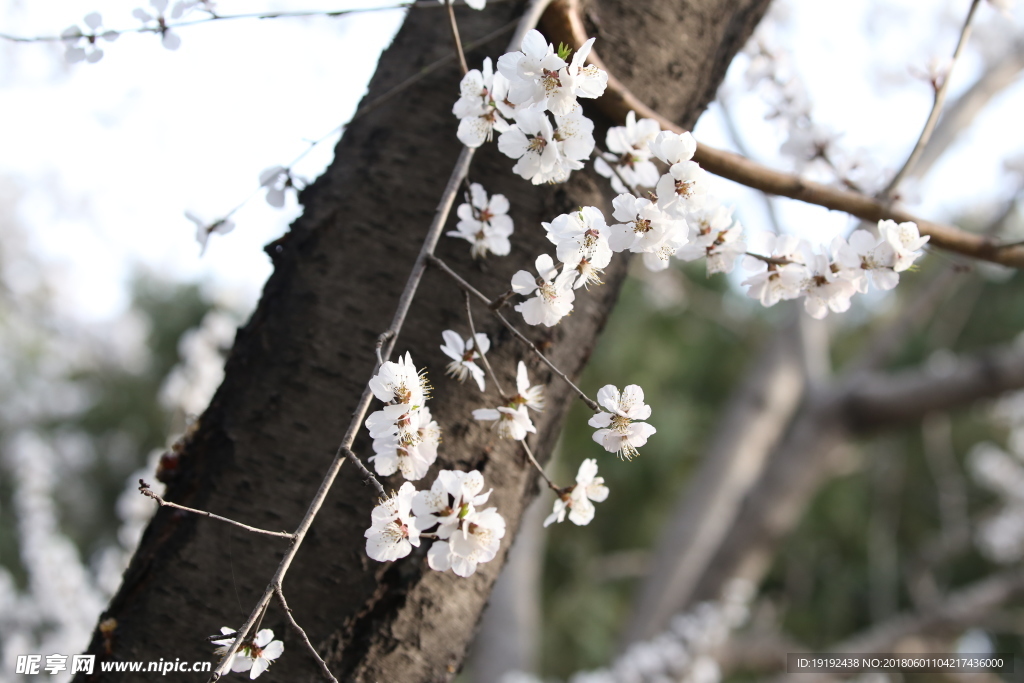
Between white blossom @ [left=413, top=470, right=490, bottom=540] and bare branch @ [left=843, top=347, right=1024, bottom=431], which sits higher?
white blossom @ [left=413, top=470, right=490, bottom=540]

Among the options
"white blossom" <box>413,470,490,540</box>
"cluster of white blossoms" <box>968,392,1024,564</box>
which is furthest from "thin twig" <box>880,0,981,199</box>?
"cluster of white blossoms" <box>968,392,1024,564</box>

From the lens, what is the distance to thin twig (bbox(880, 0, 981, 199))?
0.92m

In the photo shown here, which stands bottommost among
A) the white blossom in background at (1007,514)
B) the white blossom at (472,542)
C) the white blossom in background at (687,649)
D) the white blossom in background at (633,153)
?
the white blossom in background at (1007,514)

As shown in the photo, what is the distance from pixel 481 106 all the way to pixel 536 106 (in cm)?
7

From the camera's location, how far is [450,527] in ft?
1.98

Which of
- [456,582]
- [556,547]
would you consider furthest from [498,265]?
[556,547]

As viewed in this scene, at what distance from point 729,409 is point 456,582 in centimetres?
382

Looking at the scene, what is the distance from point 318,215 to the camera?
0.88 metres

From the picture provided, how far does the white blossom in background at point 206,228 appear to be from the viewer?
0.90m

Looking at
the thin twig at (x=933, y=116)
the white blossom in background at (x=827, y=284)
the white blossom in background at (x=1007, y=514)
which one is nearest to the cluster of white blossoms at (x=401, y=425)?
the white blossom in background at (x=827, y=284)

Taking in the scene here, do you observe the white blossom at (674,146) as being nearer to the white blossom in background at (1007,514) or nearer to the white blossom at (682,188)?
the white blossom at (682,188)

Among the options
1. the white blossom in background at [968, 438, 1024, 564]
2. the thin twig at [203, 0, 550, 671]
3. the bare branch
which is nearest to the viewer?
the thin twig at [203, 0, 550, 671]

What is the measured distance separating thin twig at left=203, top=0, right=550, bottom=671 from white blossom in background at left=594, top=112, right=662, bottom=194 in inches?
6.1

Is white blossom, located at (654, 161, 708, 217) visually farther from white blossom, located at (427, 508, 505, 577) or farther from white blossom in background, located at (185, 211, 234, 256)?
white blossom in background, located at (185, 211, 234, 256)
